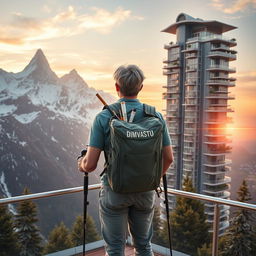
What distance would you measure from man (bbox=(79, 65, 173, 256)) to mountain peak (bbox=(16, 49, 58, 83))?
478 ft

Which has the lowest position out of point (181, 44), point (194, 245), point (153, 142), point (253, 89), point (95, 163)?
point (194, 245)

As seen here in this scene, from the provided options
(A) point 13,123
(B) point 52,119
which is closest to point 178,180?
(A) point 13,123

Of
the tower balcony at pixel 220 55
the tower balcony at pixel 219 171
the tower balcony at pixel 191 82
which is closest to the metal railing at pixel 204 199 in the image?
the tower balcony at pixel 219 171

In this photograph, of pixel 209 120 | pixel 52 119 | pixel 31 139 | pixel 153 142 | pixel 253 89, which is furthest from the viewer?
pixel 52 119

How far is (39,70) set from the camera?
146 m

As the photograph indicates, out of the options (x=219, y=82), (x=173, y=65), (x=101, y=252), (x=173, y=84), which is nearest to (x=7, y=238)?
(x=101, y=252)

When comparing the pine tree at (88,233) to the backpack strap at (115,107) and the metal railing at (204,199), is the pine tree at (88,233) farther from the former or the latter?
the backpack strap at (115,107)

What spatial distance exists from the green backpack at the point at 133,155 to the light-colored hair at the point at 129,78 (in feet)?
0.51

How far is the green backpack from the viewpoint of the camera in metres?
1.34

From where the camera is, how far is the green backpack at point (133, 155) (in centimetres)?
134

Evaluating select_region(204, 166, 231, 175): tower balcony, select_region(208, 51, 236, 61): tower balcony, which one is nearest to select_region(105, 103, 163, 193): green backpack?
select_region(204, 166, 231, 175): tower balcony

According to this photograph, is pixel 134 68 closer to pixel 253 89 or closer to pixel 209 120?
pixel 209 120

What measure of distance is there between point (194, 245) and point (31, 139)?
106483 millimetres

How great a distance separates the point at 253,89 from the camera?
44.9 meters
